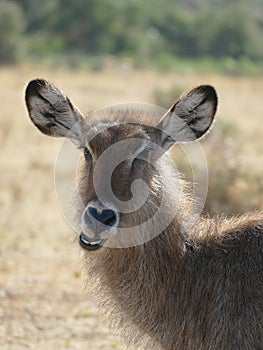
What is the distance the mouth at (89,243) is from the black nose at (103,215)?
0.41ft

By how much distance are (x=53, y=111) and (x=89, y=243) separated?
3.58ft

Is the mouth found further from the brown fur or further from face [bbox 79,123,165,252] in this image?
the brown fur

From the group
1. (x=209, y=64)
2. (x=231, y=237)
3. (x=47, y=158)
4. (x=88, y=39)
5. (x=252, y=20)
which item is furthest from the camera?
(x=252, y=20)

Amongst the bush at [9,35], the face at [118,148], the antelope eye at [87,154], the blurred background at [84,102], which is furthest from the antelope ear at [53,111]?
the bush at [9,35]

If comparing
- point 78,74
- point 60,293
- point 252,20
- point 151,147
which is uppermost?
point 151,147

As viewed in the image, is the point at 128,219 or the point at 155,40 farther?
the point at 155,40

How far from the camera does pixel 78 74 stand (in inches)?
1469

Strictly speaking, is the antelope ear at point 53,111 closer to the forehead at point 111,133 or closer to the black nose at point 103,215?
the forehead at point 111,133

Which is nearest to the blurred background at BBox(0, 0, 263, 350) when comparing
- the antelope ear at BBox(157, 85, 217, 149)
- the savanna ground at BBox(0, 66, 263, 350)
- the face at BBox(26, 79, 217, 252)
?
the savanna ground at BBox(0, 66, 263, 350)

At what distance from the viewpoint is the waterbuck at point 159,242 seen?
15.8 ft

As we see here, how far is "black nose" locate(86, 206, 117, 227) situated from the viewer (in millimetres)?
4641

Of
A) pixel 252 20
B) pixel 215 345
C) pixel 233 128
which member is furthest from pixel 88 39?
pixel 215 345

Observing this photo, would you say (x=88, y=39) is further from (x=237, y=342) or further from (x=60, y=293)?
(x=237, y=342)

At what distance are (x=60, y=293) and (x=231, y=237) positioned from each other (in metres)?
3.70
